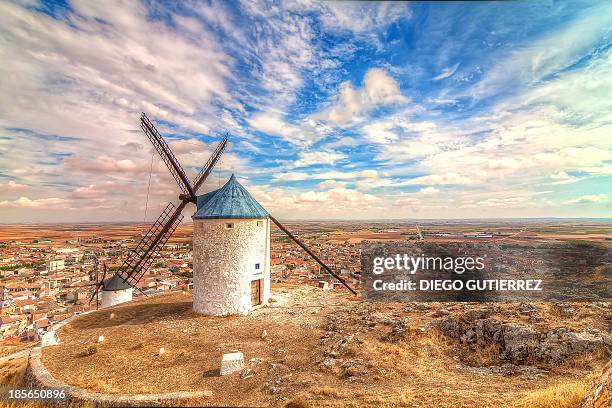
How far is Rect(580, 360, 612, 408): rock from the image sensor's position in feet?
11.2

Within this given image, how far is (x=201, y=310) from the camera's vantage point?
1281 cm

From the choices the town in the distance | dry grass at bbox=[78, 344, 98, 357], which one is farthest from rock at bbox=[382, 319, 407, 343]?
dry grass at bbox=[78, 344, 98, 357]

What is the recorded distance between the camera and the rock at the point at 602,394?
3416 millimetres

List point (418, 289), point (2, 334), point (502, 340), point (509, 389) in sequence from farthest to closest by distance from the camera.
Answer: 1. point (2, 334)
2. point (418, 289)
3. point (502, 340)
4. point (509, 389)

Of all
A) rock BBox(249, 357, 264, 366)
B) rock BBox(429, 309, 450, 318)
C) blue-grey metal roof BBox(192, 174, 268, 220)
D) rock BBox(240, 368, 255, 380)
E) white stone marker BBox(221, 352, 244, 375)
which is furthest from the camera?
blue-grey metal roof BBox(192, 174, 268, 220)

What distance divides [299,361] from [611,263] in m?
18.5

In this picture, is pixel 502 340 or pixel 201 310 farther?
pixel 201 310

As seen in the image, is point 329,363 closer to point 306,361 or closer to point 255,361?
point 306,361

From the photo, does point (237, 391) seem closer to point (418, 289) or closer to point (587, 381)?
point (587, 381)

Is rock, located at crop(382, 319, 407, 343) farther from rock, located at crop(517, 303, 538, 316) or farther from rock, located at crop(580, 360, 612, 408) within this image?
rock, located at crop(580, 360, 612, 408)

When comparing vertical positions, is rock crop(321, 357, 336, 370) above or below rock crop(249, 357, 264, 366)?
above

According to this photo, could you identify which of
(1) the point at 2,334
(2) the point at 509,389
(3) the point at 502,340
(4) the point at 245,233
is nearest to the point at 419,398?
(2) the point at 509,389

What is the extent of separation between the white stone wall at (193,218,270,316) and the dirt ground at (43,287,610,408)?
0.66m

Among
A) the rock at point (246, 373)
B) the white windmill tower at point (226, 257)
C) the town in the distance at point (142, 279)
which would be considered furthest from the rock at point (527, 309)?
the white windmill tower at point (226, 257)
